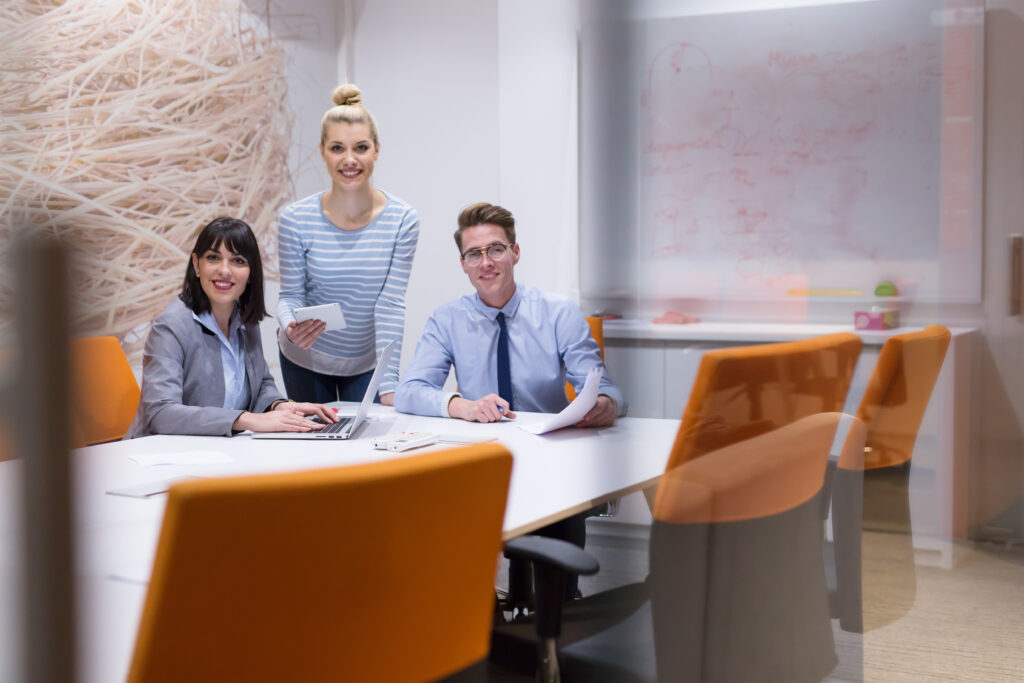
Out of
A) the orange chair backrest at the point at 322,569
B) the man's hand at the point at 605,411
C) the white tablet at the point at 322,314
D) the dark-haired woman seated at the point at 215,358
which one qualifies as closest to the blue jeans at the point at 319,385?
the dark-haired woman seated at the point at 215,358

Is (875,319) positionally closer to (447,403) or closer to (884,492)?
(884,492)

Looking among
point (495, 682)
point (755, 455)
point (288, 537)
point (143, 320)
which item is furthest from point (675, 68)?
point (143, 320)

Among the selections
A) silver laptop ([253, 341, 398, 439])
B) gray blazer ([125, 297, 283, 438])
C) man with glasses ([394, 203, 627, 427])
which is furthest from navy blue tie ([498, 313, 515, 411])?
gray blazer ([125, 297, 283, 438])

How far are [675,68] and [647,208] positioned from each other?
5.5 inches

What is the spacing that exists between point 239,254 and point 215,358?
31cm

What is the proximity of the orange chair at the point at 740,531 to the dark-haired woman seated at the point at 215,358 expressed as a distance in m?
1.40

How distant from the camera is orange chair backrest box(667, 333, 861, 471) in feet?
3.00

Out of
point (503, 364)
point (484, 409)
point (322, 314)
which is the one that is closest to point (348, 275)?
point (322, 314)

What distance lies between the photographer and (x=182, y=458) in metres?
1.89

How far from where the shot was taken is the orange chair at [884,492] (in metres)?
0.92

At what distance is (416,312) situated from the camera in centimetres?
428

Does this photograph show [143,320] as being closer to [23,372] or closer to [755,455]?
[755,455]

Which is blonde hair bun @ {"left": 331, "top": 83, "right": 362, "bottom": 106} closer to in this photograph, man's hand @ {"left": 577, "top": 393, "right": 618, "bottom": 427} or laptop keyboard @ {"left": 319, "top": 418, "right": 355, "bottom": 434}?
laptop keyboard @ {"left": 319, "top": 418, "right": 355, "bottom": 434}

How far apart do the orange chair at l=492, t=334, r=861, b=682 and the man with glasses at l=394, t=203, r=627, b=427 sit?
130 centimetres
